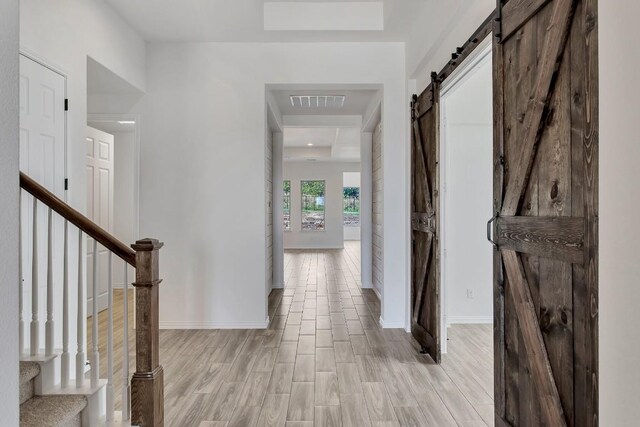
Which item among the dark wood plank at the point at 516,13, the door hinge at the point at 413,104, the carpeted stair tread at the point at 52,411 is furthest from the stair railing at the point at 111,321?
the door hinge at the point at 413,104

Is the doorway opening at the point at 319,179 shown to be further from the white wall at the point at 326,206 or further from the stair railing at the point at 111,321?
the stair railing at the point at 111,321

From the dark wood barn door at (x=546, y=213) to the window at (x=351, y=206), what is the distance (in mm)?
12237

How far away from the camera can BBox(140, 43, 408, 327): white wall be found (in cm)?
400

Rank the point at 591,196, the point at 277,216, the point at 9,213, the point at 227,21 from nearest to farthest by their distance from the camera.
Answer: the point at 9,213, the point at 591,196, the point at 227,21, the point at 277,216

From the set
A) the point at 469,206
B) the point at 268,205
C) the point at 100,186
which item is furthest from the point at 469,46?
the point at 100,186

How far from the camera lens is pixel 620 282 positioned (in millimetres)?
1174

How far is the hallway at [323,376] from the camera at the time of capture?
2.31 meters

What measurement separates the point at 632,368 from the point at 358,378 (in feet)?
6.47

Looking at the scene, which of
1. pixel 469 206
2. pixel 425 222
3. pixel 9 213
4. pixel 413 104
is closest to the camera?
pixel 9 213

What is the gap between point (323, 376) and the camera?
2852 millimetres

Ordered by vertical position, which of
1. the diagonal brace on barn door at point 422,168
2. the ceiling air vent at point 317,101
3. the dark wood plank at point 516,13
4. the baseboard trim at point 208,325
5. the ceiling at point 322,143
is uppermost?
the ceiling at point 322,143

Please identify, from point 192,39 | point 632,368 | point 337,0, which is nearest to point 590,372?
point 632,368

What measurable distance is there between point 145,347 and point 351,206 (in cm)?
1274

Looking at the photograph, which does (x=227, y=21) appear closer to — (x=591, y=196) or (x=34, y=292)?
(x=34, y=292)
